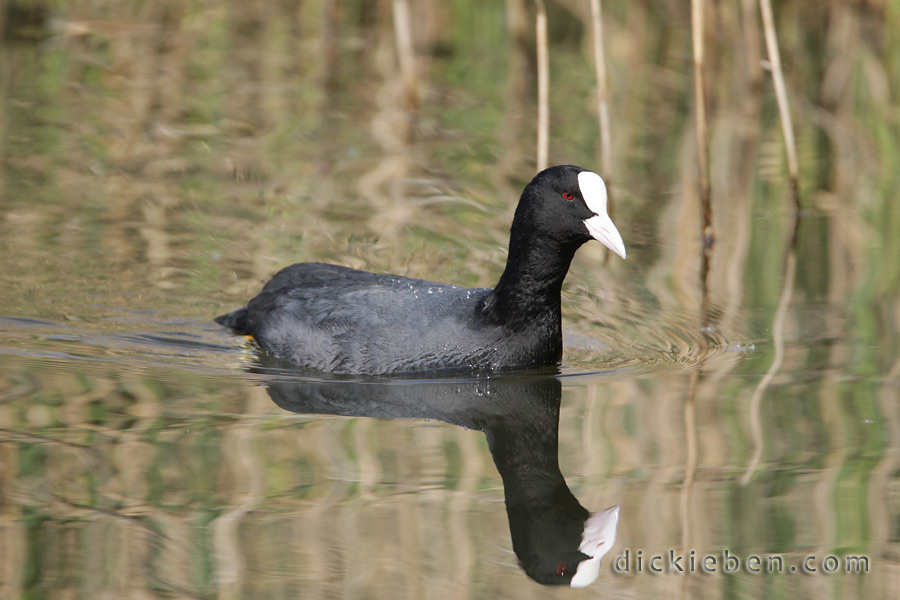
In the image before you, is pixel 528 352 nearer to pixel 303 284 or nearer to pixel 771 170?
pixel 303 284

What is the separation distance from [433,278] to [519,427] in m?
1.91

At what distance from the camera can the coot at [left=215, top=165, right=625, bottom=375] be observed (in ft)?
15.8

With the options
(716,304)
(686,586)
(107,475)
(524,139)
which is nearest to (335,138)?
(524,139)

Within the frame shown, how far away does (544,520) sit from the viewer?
369 cm

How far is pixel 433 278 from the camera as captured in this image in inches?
247

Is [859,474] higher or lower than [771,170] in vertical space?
lower

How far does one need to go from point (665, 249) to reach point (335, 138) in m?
2.81

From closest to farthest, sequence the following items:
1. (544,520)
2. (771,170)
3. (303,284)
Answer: (544,520), (303,284), (771,170)

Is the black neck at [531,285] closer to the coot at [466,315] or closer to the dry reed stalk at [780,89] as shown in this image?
the coot at [466,315]

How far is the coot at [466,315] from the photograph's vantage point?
482 cm

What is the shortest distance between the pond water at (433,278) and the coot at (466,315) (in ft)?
0.40

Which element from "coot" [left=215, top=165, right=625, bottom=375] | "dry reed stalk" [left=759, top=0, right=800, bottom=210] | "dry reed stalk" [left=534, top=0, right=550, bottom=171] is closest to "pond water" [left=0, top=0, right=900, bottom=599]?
"coot" [left=215, top=165, right=625, bottom=375]

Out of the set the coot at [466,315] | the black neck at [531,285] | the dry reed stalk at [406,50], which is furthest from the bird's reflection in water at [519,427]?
the dry reed stalk at [406,50]

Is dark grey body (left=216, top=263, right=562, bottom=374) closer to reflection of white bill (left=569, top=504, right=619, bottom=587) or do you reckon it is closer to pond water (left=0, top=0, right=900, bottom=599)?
pond water (left=0, top=0, right=900, bottom=599)
